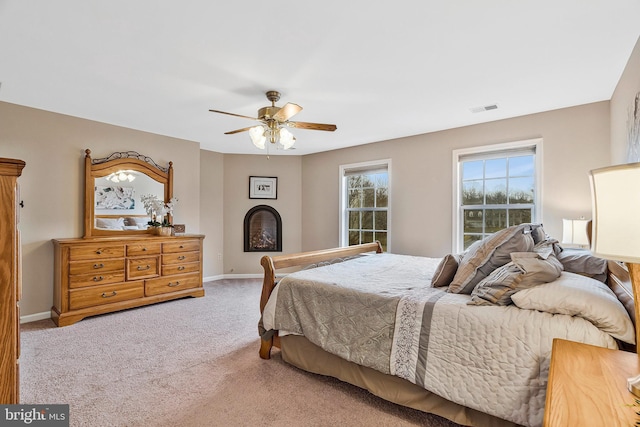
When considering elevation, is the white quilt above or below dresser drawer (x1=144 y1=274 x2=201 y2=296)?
above

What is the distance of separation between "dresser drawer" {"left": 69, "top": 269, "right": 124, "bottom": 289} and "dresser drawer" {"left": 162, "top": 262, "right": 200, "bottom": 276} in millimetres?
532

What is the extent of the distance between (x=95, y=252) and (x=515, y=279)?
4.21 metres

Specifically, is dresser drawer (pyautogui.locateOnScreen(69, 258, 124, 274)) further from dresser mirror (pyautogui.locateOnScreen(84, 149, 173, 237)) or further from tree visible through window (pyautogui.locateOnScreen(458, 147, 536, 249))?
tree visible through window (pyautogui.locateOnScreen(458, 147, 536, 249))

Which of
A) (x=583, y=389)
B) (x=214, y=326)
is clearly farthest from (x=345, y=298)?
(x=214, y=326)

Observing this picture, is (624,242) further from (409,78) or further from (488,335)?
(409,78)

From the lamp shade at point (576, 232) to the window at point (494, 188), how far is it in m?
0.57

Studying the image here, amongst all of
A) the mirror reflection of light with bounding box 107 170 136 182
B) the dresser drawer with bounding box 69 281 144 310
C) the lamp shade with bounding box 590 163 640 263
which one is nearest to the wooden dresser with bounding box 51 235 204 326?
the dresser drawer with bounding box 69 281 144 310

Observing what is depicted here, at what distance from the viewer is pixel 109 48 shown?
87.7 inches

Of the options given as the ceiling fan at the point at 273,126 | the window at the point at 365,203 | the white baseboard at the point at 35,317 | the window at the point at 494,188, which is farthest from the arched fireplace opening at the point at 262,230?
the window at the point at 494,188

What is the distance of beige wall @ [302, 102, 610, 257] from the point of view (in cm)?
328

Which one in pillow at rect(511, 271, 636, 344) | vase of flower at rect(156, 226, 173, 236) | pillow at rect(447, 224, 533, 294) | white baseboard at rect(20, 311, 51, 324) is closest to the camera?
pillow at rect(511, 271, 636, 344)

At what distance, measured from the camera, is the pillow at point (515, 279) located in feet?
5.55

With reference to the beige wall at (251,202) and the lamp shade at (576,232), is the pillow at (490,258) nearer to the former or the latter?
the lamp shade at (576,232)

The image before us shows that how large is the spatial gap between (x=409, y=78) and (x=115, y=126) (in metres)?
3.85
